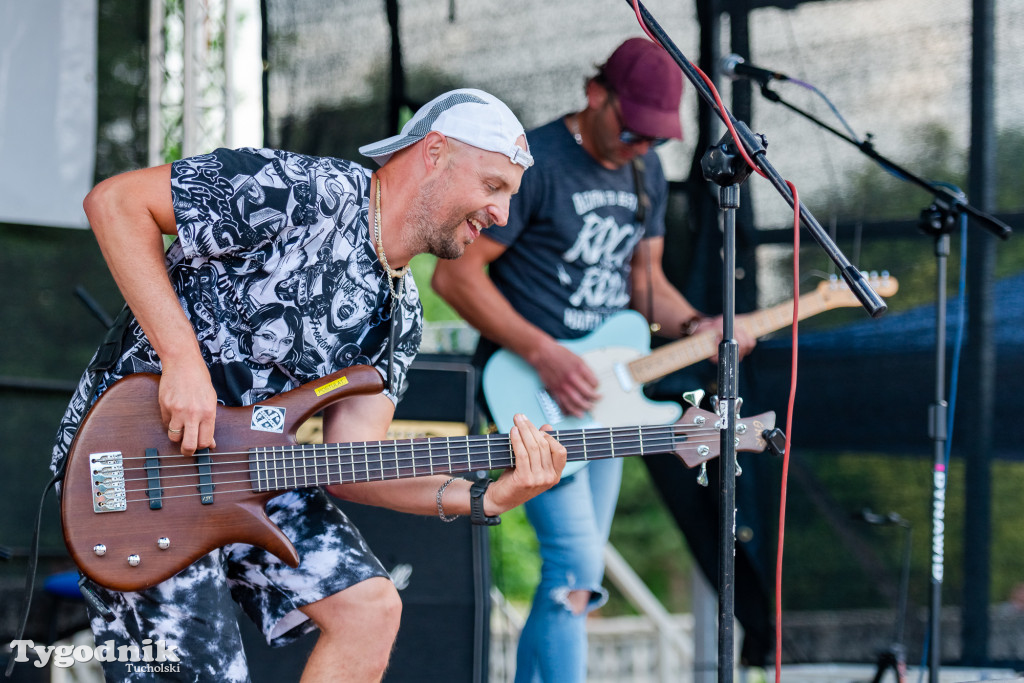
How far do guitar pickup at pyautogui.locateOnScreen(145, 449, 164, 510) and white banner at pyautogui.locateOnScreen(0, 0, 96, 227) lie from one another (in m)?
1.69

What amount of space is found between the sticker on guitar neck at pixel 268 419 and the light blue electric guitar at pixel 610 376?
3.50ft

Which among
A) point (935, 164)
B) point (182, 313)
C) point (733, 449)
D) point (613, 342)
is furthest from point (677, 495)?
point (182, 313)

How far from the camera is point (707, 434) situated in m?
2.28

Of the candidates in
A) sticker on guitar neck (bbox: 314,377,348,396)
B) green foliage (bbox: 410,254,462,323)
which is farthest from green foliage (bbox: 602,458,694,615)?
sticker on guitar neck (bbox: 314,377,348,396)

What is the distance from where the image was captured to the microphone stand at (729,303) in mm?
2014

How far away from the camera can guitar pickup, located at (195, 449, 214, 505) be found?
203 cm

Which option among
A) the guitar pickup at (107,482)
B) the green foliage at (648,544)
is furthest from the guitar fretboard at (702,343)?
the green foliage at (648,544)

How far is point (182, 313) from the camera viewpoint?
6.66 ft

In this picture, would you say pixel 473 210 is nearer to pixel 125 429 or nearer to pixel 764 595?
pixel 125 429

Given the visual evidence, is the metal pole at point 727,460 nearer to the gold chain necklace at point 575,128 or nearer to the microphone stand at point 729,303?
the microphone stand at point 729,303

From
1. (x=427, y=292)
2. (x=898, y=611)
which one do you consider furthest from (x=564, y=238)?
(x=427, y=292)

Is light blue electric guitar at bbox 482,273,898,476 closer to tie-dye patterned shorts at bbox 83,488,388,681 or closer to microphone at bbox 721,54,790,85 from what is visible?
microphone at bbox 721,54,790,85

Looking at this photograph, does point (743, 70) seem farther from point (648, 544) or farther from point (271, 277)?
point (648, 544)

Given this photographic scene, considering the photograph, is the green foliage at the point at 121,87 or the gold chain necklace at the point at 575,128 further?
the green foliage at the point at 121,87
